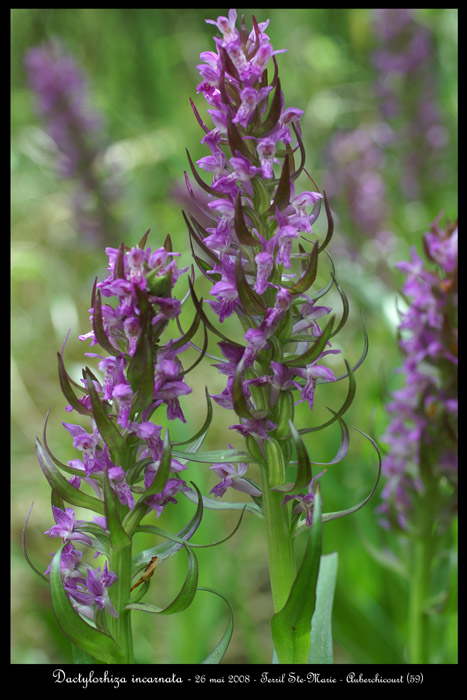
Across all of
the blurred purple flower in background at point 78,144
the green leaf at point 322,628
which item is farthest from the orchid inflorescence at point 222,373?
the blurred purple flower in background at point 78,144

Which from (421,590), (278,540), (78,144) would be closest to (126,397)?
(278,540)

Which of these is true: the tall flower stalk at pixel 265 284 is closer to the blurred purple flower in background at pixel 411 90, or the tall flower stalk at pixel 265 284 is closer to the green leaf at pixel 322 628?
the green leaf at pixel 322 628

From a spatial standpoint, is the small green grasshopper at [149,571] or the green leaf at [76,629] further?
the small green grasshopper at [149,571]

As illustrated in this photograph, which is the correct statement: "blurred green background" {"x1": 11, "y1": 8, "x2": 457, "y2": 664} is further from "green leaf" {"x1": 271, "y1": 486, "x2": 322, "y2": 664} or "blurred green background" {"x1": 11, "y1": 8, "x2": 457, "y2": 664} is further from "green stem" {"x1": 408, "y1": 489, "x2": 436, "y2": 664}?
"green leaf" {"x1": 271, "y1": 486, "x2": 322, "y2": 664}
